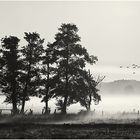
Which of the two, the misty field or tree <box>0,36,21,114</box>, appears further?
tree <box>0,36,21,114</box>

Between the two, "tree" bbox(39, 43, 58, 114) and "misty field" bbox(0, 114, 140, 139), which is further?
"tree" bbox(39, 43, 58, 114)

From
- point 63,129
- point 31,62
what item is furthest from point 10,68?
point 63,129

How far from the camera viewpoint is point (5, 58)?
58.5 metres

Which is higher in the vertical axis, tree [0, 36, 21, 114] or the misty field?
tree [0, 36, 21, 114]

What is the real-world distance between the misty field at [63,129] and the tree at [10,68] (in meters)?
7.30

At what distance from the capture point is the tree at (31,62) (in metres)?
58.8

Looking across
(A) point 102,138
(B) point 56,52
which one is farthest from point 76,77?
(A) point 102,138

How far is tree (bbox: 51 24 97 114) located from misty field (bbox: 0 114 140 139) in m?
5.95

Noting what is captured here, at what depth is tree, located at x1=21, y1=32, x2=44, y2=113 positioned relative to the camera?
58.8 metres

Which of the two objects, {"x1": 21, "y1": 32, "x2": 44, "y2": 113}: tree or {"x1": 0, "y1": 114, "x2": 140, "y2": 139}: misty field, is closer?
{"x1": 0, "y1": 114, "x2": 140, "y2": 139}: misty field

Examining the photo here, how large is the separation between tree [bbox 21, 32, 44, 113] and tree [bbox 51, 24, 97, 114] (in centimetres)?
312

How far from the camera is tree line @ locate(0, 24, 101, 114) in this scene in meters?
56.6

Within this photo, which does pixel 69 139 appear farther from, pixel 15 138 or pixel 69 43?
pixel 69 43

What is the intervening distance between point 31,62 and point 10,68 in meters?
3.21
